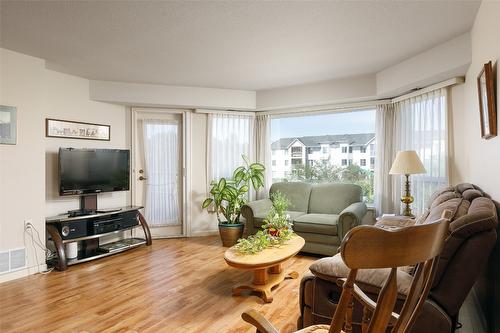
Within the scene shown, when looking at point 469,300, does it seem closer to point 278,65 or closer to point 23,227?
point 278,65

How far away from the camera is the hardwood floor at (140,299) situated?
230 cm

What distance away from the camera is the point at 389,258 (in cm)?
77

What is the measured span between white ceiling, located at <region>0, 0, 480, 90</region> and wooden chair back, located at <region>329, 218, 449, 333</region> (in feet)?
6.86

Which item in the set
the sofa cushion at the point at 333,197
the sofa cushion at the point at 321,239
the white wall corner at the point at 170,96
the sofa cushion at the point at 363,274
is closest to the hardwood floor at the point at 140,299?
the sofa cushion at the point at 321,239

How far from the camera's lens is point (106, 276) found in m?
3.30

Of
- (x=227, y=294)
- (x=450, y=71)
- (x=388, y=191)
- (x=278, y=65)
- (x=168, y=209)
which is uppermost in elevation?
(x=278, y=65)

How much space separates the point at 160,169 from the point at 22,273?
2.33 m

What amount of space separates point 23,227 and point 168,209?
2.12m

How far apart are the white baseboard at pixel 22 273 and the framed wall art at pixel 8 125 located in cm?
139

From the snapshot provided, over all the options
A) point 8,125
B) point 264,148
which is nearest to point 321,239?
point 264,148

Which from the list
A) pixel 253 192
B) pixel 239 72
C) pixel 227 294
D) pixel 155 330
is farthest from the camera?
pixel 253 192

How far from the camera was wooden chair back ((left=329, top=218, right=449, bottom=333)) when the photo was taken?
2.46 ft

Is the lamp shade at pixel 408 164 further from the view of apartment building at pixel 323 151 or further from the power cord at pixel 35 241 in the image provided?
the power cord at pixel 35 241

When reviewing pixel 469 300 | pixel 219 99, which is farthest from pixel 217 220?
pixel 469 300
